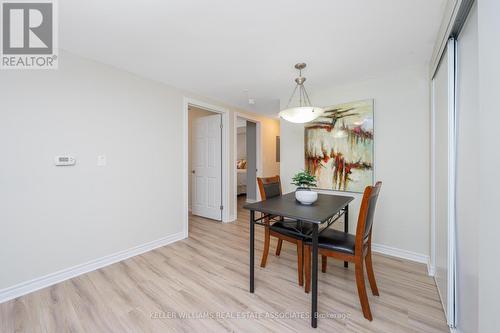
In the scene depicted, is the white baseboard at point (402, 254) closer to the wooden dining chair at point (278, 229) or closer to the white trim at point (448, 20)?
the wooden dining chair at point (278, 229)

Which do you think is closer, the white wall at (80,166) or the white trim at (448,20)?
the white trim at (448,20)

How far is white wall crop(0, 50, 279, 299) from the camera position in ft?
5.72

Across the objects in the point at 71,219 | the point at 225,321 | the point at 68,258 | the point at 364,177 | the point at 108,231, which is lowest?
the point at 225,321

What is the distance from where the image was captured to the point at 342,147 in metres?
2.75

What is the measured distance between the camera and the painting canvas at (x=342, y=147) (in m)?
2.60

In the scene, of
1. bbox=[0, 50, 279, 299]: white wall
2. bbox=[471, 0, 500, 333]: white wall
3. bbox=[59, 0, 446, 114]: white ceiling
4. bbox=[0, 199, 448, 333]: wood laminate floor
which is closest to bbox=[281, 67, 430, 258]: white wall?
bbox=[59, 0, 446, 114]: white ceiling

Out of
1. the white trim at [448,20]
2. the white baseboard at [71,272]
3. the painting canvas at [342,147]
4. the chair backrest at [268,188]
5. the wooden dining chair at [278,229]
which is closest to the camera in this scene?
the white trim at [448,20]

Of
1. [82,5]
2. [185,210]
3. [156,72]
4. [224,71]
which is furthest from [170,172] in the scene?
[82,5]

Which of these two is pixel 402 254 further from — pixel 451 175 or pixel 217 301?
pixel 217 301

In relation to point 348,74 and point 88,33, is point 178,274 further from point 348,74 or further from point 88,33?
point 348,74

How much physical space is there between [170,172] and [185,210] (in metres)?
0.64

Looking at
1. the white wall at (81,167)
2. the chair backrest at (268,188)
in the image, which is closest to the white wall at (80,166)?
the white wall at (81,167)

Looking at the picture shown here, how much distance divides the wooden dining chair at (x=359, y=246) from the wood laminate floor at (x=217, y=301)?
178 millimetres

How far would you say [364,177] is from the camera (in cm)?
262
